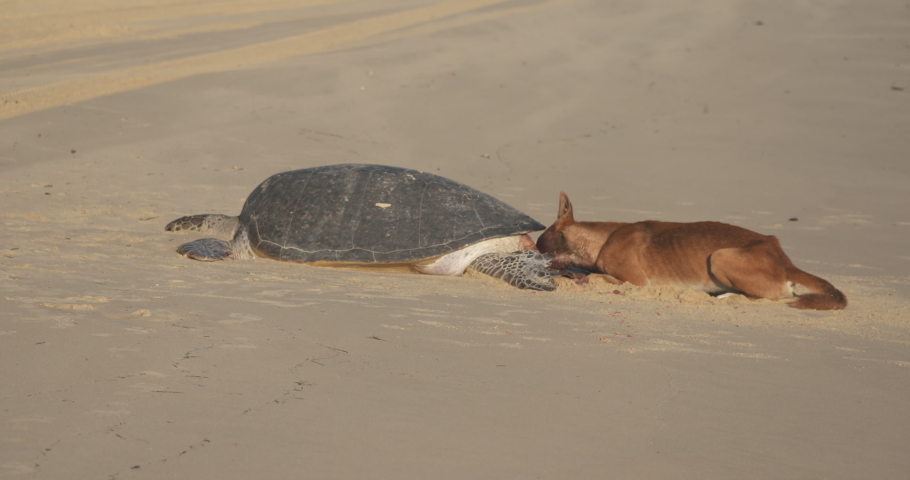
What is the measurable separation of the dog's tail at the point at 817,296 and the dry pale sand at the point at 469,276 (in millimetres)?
186

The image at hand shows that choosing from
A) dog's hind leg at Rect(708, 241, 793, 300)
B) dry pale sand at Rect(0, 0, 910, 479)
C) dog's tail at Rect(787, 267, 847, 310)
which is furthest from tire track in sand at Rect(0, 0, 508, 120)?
dog's tail at Rect(787, 267, 847, 310)

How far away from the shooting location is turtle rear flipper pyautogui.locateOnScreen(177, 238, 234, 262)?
23.6 ft

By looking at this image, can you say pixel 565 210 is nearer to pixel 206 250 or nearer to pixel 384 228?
pixel 384 228

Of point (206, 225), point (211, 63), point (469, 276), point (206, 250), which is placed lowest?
point (469, 276)

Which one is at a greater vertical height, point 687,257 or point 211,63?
point 211,63

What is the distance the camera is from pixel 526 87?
17.1 m

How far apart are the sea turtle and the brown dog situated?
1.13 ft

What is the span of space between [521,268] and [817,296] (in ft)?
7.95

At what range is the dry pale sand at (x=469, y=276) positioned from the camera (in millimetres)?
3297

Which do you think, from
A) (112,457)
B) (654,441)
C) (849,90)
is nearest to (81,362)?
(112,457)

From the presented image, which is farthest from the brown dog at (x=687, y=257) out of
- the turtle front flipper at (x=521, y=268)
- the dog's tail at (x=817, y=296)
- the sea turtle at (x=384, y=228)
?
the sea turtle at (x=384, y=228)

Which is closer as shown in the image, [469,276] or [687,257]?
[687,257]

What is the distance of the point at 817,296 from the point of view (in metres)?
6.13

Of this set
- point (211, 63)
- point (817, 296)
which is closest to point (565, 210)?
point (817, 296)
